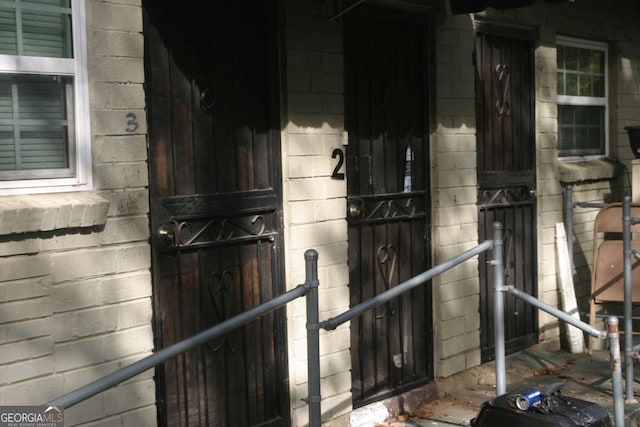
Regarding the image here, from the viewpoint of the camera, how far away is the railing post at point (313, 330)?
319 cm

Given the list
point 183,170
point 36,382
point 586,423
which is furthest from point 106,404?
point 586,423

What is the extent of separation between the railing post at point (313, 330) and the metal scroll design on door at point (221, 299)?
1.43 metres

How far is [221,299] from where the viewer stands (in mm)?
4641

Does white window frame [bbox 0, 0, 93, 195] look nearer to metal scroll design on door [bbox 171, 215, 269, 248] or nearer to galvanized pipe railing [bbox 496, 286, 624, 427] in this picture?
metal scroll design on door [bbox 171, 215, 269, 248]

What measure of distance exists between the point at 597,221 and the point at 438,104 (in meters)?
2.19

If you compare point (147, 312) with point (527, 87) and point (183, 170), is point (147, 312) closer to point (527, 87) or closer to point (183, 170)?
point (183, 170)

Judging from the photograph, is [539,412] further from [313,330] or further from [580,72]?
[580,72]

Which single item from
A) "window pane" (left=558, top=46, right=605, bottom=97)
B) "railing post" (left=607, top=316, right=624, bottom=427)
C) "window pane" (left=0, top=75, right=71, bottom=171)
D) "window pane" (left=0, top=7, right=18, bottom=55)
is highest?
"window pane" (left=558, top=46, right=605, bottom=97)

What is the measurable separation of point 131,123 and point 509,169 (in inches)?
157

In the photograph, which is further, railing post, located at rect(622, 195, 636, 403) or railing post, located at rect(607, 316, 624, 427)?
railing post, located at rect(622, 195, 636, 403)

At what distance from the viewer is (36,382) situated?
3639 millimetres

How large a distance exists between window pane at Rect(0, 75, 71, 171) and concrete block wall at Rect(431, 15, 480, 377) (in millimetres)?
3039

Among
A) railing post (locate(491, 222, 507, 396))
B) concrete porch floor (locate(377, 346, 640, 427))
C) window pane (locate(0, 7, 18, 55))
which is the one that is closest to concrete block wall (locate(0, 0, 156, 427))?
window pane (locate(0, 7, 18, 55))

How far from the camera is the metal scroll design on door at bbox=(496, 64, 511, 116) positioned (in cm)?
690
